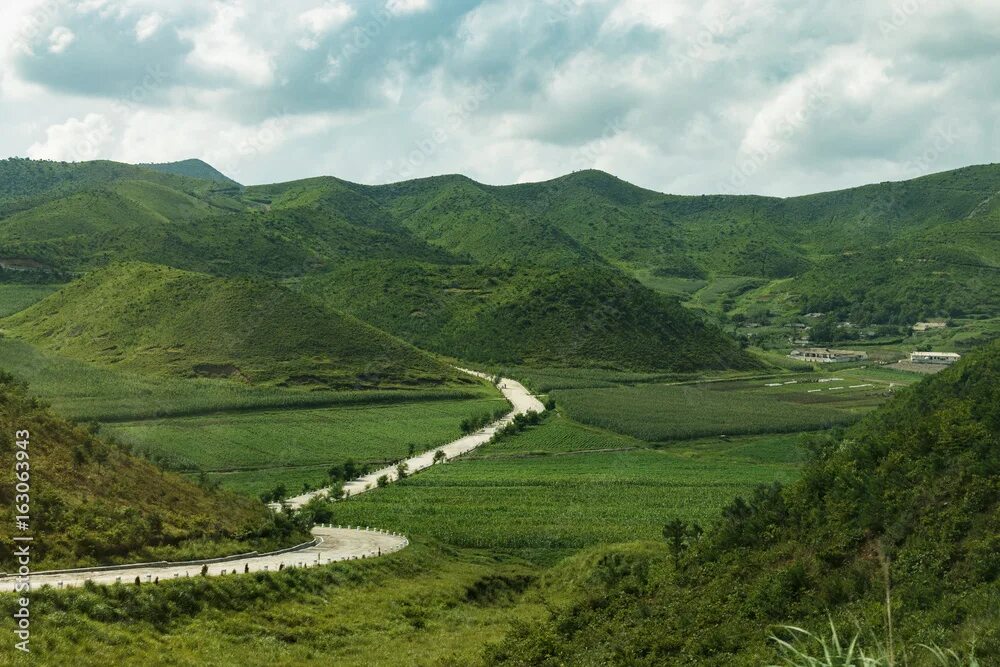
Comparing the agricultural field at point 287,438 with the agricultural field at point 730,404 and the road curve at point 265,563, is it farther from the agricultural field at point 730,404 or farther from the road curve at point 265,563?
the road curve at point 265,563

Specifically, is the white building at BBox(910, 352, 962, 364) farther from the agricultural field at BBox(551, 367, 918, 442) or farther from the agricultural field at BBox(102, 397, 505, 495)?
the agricultural field at BBox(102, 397, 505, 495)

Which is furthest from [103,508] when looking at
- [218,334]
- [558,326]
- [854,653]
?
[558,326]

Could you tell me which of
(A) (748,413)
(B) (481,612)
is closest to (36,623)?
(B) (481,612)

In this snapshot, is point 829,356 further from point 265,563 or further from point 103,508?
point 103,508

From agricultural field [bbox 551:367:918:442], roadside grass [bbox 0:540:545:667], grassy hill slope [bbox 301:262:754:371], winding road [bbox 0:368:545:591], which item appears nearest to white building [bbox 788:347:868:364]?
grassy hill slope [bbox 301:262:754:371]

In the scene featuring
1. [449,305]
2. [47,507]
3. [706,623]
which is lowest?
[706,623]

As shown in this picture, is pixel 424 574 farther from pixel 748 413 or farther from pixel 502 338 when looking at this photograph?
pixel 502 338

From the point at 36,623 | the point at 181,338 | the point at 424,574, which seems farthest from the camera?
the point at 181,338
